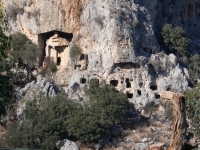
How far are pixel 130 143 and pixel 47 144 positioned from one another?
6.08m

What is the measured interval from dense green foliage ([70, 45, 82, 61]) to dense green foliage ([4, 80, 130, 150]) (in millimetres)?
4864

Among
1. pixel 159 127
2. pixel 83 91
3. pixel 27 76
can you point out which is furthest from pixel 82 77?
pixel 159 127

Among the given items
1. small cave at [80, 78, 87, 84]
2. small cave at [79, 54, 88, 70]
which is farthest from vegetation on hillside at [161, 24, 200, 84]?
A: small cave at [80, 78, 87, 84]

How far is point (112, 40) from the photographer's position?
130 ft

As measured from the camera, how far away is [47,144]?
31062 mm

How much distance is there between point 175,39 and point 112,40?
25.0ft

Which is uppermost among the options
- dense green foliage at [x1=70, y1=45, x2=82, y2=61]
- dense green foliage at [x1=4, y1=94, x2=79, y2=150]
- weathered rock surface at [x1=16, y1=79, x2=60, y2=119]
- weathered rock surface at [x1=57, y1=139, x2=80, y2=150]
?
dense green foliage at [x1=70, y1=45, x2=82, y2=61]

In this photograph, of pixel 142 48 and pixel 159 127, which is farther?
pixel 142 48

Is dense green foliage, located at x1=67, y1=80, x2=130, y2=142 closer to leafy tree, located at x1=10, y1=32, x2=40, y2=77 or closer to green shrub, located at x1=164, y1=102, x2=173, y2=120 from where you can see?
green shrub, located at x1=164, y1=102, x2=173, y2=120

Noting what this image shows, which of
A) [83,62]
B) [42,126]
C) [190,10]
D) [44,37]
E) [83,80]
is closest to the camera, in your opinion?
[42,126]

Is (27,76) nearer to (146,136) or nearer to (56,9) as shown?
(56,9)

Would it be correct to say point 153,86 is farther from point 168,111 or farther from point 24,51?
point 24,51

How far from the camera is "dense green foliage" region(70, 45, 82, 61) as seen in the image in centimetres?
4038

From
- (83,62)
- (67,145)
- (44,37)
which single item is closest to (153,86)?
(83,62)
